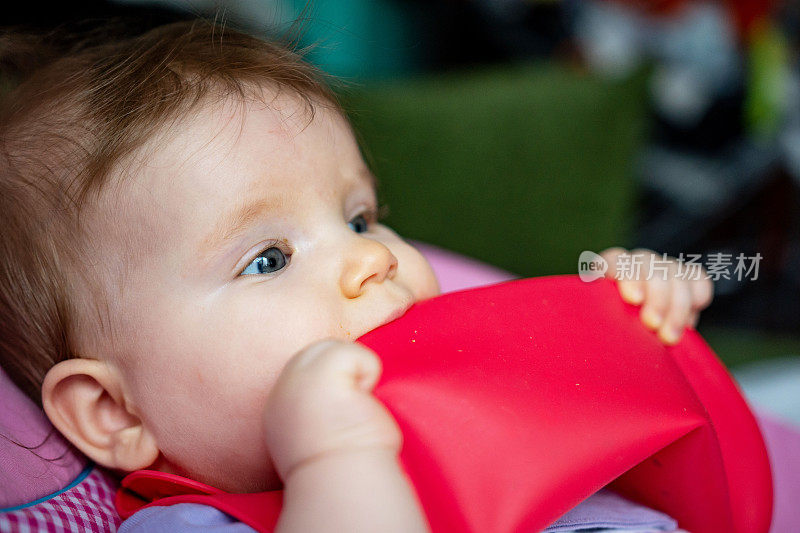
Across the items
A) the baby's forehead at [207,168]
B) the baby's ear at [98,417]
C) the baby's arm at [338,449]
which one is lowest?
the baby's ear at [98,417]

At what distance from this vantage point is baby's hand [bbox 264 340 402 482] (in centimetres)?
49

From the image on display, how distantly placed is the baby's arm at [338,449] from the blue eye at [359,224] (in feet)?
0.73

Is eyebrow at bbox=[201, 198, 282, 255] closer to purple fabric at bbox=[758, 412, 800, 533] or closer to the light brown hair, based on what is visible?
the light brown hair

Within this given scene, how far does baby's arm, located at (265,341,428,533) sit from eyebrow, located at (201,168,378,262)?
0.14 metres

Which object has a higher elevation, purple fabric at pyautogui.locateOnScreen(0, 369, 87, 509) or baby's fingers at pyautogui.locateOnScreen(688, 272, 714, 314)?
baby's fingers at pyautogui.locateOnScreen(688, 272, 714, 314)

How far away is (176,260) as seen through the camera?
23.9 inches

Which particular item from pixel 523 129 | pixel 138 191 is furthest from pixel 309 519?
pixel 523 129

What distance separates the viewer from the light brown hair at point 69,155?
625 millimetres

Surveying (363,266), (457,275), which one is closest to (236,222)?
(363,266)

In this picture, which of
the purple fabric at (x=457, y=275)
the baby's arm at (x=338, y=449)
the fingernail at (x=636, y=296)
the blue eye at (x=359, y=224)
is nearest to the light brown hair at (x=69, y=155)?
the blue eye at (x=359, y=224)

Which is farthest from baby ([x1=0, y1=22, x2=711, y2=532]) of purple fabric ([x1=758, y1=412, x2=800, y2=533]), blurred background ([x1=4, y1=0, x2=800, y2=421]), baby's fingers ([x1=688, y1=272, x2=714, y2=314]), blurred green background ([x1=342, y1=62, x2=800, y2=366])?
blurred green background ([x1=342, y1=62, x2=800, y2=366])

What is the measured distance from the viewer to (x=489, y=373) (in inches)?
21.4

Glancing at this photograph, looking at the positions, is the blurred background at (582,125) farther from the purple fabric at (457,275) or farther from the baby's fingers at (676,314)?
the baby's fingers at (676,314)

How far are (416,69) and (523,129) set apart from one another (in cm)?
93
